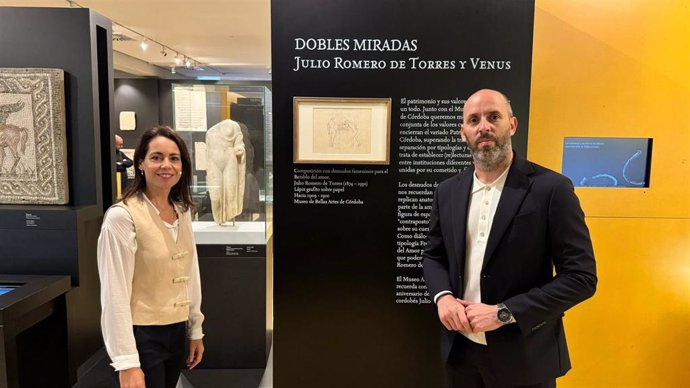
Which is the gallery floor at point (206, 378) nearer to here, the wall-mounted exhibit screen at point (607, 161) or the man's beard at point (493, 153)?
the man's beard at point (493, 153)

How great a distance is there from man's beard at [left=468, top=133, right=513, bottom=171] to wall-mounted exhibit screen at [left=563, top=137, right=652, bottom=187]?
1.11 metres

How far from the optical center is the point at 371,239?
2.26 m

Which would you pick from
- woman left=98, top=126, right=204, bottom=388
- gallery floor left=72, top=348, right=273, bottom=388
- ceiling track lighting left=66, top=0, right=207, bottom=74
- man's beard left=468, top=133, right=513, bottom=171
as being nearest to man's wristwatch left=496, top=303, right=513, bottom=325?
man's beard left=468, top=133, right=513, bottom=171

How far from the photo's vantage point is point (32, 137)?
2768mm

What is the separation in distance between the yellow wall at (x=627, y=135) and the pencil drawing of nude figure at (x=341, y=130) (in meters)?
1.00

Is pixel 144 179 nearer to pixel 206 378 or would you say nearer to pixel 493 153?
pixel 493 153

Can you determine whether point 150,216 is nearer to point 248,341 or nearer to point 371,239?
point 371,239

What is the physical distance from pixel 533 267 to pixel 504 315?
21 cm

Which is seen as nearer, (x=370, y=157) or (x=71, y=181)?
(x=370, y=157)

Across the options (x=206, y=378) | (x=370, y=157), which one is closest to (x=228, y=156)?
(x=370, y=157)

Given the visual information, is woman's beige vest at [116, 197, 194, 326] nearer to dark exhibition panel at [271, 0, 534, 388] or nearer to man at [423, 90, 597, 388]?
dark exhibition panel at [271, 0, 534, 388]

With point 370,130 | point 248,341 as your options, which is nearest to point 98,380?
point 248,341

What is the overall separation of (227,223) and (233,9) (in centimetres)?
360

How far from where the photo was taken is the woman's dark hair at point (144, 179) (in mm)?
1609
